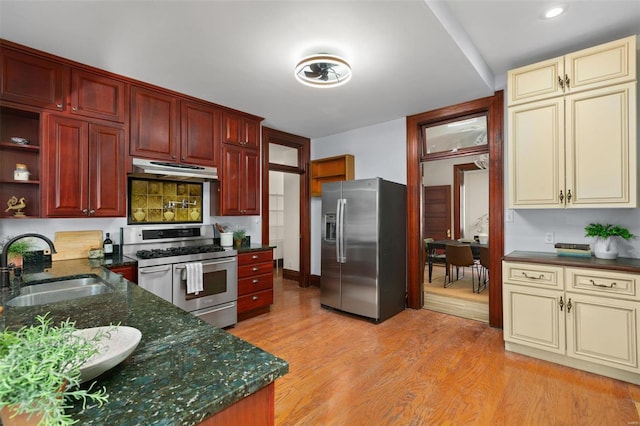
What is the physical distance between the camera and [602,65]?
245cm

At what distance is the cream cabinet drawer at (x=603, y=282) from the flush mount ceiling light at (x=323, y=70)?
97.8 inches

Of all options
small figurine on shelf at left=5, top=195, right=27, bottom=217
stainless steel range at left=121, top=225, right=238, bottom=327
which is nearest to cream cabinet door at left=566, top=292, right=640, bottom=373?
stainless steel range at left=121, top=225, right=238, bottom=327

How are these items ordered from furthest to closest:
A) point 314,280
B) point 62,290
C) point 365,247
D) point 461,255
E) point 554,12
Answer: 1. point 314,280
2. point 461,255
3. point 365,247
4. point 554,12
5. point 62,290

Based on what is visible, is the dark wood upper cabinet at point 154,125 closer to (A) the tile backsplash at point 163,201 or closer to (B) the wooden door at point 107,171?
(B) the wooden door at point 107,171

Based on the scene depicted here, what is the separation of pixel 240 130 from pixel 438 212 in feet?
15.6

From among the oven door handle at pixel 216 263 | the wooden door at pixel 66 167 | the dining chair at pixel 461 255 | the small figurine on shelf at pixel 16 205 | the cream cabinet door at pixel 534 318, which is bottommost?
the cream cabinet door at pixel 534 318

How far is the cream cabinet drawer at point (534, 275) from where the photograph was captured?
8.27 feet

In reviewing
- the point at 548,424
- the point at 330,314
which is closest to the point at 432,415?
the point at 548,424

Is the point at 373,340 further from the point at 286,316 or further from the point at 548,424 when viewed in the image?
the point at 548,424

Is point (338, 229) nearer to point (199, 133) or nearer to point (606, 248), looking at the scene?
point (199, 133)

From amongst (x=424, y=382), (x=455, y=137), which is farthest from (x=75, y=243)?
(x=455, y=137)

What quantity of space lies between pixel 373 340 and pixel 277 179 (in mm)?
4719

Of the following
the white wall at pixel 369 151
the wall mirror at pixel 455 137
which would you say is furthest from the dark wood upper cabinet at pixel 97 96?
the wall mirror at pixel 455 137

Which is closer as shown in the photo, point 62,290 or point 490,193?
point 62,290
